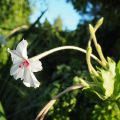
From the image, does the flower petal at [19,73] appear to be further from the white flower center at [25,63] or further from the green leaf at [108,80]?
the green leaf at [108,80]

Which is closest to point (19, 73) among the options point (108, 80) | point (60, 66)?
point (108, 80)

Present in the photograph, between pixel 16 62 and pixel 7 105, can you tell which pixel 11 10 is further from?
pixel 16 62

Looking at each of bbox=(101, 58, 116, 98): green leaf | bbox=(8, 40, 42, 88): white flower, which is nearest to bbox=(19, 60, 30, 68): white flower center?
bbox=(8, 40, 42, 88): white flower

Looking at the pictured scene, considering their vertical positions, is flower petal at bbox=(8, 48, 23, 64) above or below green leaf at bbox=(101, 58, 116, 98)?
above

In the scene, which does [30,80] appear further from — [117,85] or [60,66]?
[60,66]

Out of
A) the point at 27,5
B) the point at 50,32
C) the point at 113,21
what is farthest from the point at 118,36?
the point at 27,5

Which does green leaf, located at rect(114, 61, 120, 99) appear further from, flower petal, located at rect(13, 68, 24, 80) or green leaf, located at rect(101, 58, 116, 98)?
flower petal, located at rect(13, 68, 24, 80)
